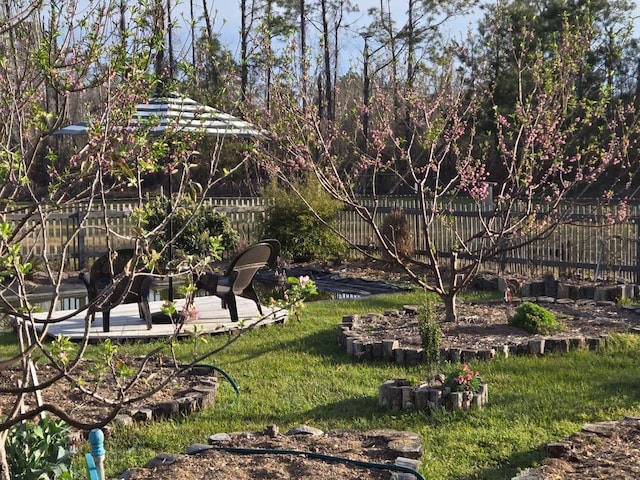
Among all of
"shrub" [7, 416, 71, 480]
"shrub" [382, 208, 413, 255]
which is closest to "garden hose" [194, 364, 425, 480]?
"shrub" [7, 416, 71, 480]

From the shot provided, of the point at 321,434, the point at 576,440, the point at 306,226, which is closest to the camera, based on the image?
the point at 576,440

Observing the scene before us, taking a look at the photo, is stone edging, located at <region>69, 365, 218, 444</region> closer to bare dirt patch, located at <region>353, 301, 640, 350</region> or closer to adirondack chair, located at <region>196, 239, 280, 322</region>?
bare dirt patch, located at <region>353, 301, 640, 350</region>

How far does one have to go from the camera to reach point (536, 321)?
23.4 ft

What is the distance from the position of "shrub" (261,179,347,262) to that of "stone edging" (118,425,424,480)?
9.37m

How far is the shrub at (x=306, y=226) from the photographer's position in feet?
45.5

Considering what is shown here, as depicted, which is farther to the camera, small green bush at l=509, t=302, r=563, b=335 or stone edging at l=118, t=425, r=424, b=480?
small green bush at l=509, t=302, r=563, b=335

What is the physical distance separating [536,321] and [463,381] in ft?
7.41

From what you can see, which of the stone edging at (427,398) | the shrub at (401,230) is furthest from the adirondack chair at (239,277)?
the shrub at (401,230)

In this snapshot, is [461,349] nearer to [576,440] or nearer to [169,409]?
[576,440]

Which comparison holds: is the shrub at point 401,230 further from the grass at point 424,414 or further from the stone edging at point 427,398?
the stone edging at point 427,398

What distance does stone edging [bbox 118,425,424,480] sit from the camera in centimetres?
394

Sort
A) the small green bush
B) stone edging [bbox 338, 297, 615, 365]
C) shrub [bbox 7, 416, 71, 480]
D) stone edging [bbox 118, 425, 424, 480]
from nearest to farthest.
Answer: shrub [bbox 7, 416, 71, 480] < stone edging [bbox 118, 425, 424, 480] < stone edging [bbox 338, 297, 615, 365] < the small green bush

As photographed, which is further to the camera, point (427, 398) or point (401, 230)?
point (401, 230)

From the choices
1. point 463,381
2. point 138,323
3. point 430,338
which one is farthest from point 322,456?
point 138,323
